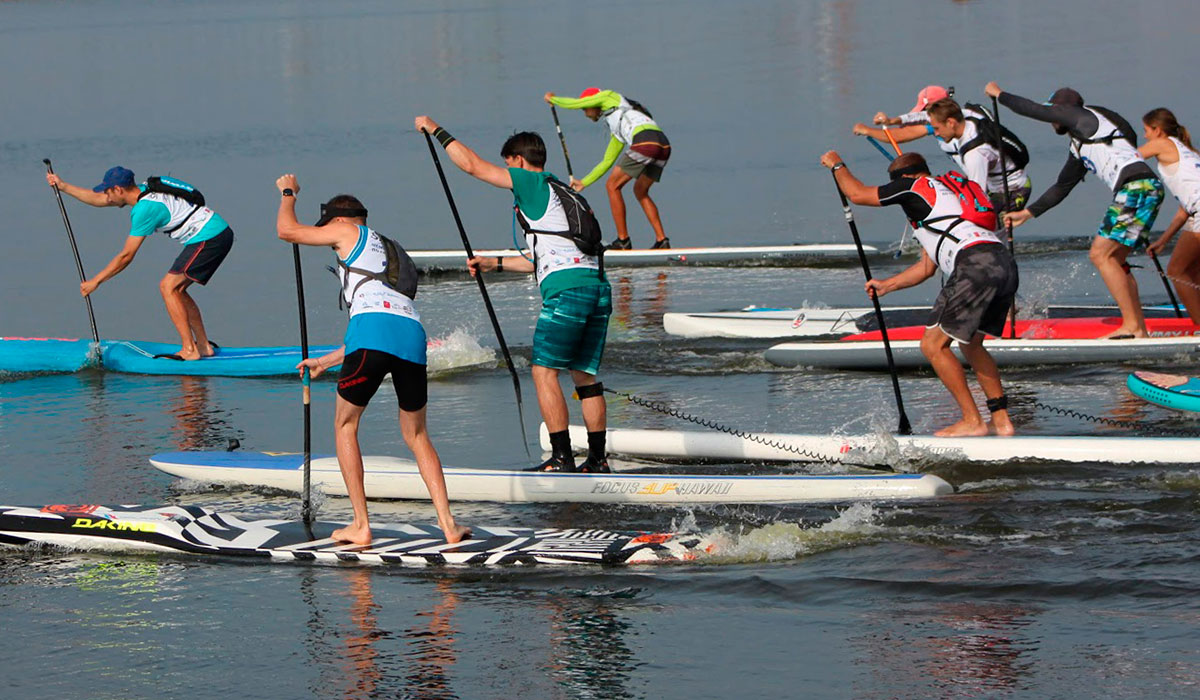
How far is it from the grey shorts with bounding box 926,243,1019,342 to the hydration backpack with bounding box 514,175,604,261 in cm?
213

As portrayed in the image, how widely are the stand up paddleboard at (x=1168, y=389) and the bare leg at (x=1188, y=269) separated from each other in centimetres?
160

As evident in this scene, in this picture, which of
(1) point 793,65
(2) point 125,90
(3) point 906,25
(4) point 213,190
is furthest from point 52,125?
(3) point 906,25

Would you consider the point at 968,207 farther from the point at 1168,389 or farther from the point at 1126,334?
the point at 1126,334

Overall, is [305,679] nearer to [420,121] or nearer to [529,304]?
[420,121]

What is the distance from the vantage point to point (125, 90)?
40.4m

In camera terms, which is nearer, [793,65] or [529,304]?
[529,304]

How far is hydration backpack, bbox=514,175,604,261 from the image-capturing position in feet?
31.0

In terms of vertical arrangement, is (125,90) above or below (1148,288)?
above

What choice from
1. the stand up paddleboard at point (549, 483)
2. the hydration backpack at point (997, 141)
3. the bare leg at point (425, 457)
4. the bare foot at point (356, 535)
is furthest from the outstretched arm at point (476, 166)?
the hydration backpack at point (997, 141)

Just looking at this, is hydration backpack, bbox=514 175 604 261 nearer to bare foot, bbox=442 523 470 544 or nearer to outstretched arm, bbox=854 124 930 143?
bare foot, bbox=442 523 470 544

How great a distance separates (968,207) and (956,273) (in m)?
0.40

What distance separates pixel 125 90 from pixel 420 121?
33166 mm

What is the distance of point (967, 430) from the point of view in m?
10.1

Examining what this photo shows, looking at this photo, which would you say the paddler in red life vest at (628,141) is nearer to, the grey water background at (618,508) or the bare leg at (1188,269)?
the grey water background at (618,508)
